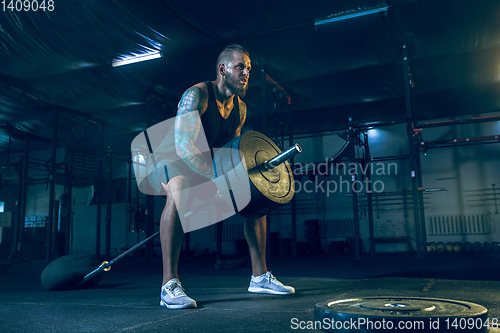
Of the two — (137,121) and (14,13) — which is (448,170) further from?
(14,13)

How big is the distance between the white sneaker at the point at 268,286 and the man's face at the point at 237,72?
928 millimetres

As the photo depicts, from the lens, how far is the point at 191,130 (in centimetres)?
177

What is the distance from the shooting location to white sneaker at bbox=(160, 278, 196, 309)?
1.52 m

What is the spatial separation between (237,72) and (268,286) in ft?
3.48

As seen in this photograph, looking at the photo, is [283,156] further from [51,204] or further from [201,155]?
[51,204]

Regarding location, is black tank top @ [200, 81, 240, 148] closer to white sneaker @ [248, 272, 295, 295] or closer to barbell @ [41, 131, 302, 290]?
barbell @ [41, 131, 302, 290]

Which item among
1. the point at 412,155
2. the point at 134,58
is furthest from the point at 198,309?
the point at 134,58

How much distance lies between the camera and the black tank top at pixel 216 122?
190 centimetres

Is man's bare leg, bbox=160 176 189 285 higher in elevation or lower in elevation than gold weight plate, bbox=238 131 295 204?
lower

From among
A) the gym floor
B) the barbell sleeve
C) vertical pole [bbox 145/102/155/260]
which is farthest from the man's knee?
vertical pole [bbox 145/102/155/260]

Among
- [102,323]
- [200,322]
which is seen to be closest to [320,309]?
[200,322]

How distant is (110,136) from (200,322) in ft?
26.2
